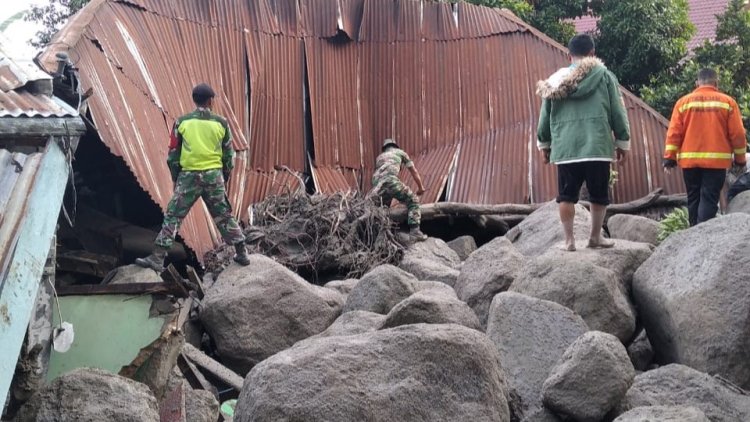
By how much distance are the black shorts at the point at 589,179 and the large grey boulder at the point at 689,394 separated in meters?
1.69

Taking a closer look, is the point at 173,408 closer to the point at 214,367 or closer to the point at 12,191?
the point at 214,367

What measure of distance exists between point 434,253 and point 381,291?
317 cm

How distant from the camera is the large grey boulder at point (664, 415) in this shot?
14.5 ft

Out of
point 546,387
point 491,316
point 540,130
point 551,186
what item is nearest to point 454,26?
point 551,186

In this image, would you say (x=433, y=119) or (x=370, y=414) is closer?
(x=370, y=414)

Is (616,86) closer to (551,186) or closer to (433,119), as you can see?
(551,186)

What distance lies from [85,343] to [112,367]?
0.23 metres

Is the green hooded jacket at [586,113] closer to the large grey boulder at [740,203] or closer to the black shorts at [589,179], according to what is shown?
the black shorts at [589,179]

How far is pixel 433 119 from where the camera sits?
1330 centimetres

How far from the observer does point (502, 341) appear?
5.87 m

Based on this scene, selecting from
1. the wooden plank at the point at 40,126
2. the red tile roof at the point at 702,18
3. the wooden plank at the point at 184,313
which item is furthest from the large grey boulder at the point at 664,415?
the red tile roof at the point at 702,18

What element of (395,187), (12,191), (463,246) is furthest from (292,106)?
(12,191)

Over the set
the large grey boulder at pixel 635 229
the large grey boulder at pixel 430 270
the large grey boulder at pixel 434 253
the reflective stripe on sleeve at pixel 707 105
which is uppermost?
the reflective stripe on sleeve at pixel 707 105

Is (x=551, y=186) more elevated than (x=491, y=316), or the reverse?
(x=491, y=316)
